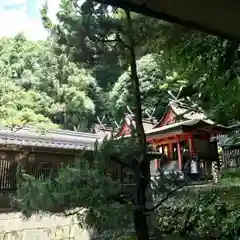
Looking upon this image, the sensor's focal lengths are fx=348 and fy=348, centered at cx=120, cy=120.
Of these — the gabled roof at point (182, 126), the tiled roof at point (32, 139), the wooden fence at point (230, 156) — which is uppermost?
the gabled roof at point (182, 126)

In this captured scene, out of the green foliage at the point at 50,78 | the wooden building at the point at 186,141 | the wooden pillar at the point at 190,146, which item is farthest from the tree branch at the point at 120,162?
the green foliage at the point at 50,78

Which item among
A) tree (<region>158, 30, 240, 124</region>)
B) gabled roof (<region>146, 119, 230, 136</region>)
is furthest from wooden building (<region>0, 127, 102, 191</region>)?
gabled roof (<region>146, 119, 230, 136</region>)

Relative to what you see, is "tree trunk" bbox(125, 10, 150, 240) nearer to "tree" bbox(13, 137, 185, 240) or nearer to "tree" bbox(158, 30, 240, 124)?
"tree" bbox(13, 137, 185, 240)

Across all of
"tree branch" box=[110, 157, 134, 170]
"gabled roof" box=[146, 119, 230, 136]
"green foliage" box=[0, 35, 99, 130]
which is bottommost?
"tree branch" box=[110, 157, 134, 170]

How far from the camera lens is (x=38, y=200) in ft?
9.33

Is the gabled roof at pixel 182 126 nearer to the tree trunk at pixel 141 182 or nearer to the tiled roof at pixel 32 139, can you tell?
the tiled roof at pixel 32 139

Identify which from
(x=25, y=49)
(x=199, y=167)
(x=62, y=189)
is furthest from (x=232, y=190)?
(x=25, y=49)

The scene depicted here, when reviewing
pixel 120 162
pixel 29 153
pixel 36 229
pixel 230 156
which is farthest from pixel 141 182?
pixel 230 156

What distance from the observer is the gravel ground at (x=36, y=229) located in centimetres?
636

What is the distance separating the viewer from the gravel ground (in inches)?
250

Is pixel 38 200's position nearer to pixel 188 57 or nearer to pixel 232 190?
pixel 232 190

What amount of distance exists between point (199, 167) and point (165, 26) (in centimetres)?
1122

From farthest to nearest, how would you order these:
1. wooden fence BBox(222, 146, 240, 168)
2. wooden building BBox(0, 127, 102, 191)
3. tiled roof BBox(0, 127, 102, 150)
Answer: wooden fence BBox(222, 146, 240, 168), tiled roof BBox(0, 127, 102, 150), wooden building BBox(0, 127, 102, 191)

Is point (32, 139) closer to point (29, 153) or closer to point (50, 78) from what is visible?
point (29, 153)
